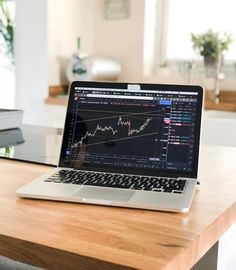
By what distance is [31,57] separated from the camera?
115 inches

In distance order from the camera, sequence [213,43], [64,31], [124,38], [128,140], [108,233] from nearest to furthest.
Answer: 1. [108,233]
2. [128,140]
3. [213,43]
4. [64,31]
5. [124,38]

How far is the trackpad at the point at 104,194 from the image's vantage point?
823 millimetres

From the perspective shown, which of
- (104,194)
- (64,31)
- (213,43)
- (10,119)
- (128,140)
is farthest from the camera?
(64,31)

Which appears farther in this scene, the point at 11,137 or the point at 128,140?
the point at 11,137

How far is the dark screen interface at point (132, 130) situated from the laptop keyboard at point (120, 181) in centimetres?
3

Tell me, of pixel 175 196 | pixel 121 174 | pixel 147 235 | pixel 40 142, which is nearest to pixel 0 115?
pixel 40 142

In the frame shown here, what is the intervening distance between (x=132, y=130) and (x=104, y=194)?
0.20m

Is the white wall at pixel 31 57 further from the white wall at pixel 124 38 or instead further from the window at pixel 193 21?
the window at pixel 193 21

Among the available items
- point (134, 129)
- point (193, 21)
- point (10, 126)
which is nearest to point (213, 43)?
point (193, 21)

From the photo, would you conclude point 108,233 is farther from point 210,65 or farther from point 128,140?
point 210,65

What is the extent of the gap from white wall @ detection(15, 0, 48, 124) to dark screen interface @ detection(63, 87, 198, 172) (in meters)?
1.91

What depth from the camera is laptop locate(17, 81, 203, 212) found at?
0.91 m

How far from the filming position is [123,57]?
3180 mm

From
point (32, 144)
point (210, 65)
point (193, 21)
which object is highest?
point (193, 21)
